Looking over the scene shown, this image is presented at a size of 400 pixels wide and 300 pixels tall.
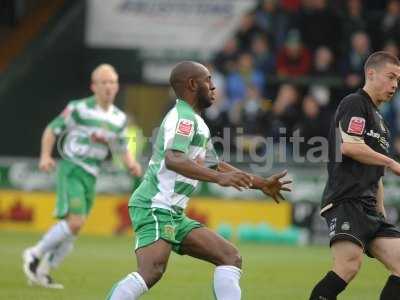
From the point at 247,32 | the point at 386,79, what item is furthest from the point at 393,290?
the point at 247,32

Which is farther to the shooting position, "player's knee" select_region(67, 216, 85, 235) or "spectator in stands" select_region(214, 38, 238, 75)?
"spectator in stands" select_region(214, 38, 238, 75)

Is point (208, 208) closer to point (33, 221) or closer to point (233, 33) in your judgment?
point (33, 221)

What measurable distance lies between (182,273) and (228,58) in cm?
738

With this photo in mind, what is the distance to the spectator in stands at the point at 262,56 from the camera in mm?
20703

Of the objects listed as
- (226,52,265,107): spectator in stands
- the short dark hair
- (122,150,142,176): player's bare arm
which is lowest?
(122,150,142,176): player's bare arm

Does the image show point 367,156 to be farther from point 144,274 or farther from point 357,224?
point 144,274

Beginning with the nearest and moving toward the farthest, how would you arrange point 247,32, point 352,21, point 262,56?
point 262,56
point 247,32
point 352,21

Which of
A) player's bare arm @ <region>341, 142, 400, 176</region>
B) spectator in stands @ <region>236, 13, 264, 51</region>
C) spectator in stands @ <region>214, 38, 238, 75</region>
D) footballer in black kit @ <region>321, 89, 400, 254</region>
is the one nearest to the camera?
player's bare arm @ <region>341, 142, 400, 176</region>

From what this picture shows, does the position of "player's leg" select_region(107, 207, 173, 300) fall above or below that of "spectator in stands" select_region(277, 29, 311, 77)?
below

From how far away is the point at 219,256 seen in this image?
834 cm

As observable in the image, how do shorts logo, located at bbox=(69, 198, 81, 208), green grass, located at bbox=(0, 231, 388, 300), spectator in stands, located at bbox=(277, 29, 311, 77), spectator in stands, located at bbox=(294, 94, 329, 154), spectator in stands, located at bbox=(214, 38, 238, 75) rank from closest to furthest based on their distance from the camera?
green grass, located at bbox=(0, 231, 388, 300)
shorts logo, located at bbox=(69, 198, 81, 208)
spectator in stands, located at bbox=(294, 94, 329, 154)
spectator in stands, located at bbox=(214, 38, 238, 75)
spectator in stands, located at bbox=(277, 29, 311, 77)

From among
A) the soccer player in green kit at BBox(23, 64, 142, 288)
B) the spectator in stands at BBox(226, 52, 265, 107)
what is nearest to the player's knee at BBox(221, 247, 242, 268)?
the soccer player in green kit at BBox(23, 64, 142, 288)

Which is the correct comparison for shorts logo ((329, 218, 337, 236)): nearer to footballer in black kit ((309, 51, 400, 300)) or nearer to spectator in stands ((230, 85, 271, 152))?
footballer in black kit ((309, 51, 400, 300))

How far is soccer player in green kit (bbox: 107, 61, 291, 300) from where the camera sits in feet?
26.2
